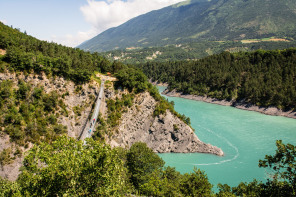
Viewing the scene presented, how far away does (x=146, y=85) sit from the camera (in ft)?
183

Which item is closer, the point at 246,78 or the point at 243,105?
the point at 243,105

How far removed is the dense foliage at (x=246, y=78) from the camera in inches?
3510

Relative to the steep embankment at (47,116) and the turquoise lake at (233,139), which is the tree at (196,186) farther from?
the steep embankment at (47,116)

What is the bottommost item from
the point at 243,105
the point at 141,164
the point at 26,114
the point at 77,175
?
the point at 141,164

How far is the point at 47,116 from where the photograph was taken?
127 ft

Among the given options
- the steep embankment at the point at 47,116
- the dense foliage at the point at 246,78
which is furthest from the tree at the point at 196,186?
the dense foliage at the point at 246,78

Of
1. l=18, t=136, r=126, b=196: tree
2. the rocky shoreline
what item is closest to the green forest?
l=18, t=136, r=126, b=196: tree

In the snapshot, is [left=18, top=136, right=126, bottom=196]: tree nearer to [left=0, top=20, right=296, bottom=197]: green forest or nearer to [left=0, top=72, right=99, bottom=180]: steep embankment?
[left=0, top=20, right=296, bottom=197]: green forest

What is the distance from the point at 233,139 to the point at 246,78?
5936 cm

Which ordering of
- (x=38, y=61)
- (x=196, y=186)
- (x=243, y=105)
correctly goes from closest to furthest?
1. (x=196, y=186)
2. (x=38, y=61)
3. (x=243, y=105)

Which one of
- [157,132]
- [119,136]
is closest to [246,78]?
[157,132]

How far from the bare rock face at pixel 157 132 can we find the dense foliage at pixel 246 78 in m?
56.7

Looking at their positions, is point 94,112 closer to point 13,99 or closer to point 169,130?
point 13,99

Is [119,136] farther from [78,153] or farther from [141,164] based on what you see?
[78,153]
